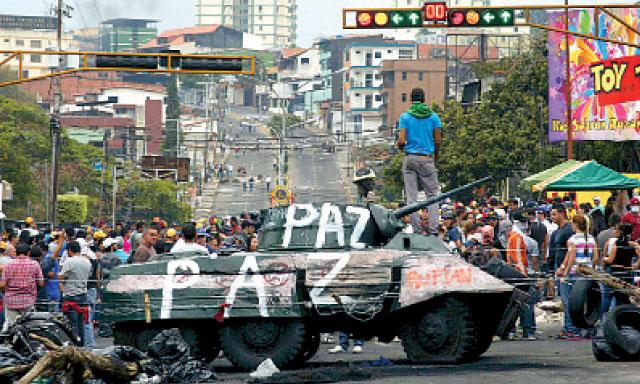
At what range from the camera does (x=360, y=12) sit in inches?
1300

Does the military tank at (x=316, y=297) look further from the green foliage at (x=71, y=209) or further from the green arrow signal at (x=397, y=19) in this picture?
the green foliage at (x=71, y=209)

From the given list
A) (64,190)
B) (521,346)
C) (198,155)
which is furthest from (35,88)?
(521,346)

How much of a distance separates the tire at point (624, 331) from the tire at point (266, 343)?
3.63 meters

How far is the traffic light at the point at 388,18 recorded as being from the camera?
32781 mm

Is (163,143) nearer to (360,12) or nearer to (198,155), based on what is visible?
(198,155)

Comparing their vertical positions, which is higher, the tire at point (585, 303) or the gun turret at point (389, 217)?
the gun turret at point (389, 217)

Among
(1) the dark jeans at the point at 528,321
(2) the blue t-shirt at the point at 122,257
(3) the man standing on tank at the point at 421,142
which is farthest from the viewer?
(2) the blue t-shirt at the point at 122,257

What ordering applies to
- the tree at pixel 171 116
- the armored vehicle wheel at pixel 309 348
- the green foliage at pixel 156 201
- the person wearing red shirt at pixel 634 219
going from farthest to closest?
the tree at pixel 171 116, the green foliage at pixel 156 201, the person wearing red shirt at pixel 634 219, the armored vehicle wheel at pixel 309 348

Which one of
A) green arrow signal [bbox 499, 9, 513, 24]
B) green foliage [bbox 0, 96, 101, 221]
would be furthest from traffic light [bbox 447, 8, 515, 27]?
green foliage [bbox 0, 96, 101, 221]

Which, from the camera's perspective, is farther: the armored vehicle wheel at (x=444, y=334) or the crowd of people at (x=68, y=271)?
the crowd of people at (x=68, y=271)

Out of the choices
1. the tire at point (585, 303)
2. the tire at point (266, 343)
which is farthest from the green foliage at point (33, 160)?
the tire at point (266, 343)

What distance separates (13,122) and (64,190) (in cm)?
974

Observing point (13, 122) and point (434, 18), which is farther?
point (13, 122)

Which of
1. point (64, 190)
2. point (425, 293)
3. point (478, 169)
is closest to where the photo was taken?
point (425, 293)
